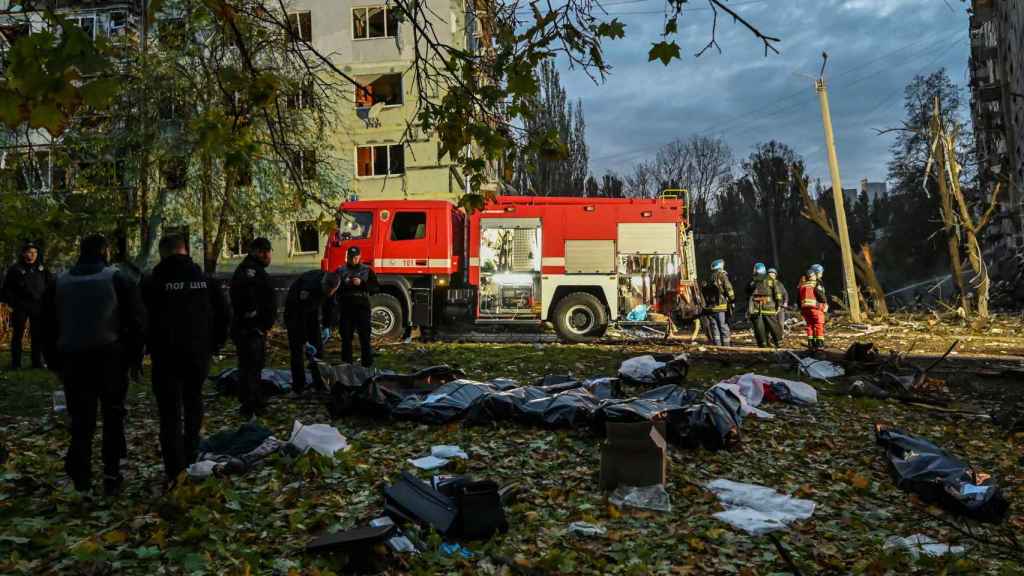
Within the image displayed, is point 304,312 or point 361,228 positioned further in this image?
point 361,228

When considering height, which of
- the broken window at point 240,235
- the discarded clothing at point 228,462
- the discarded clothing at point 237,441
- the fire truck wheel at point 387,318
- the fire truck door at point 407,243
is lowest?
the discarded clothing at point 228,462

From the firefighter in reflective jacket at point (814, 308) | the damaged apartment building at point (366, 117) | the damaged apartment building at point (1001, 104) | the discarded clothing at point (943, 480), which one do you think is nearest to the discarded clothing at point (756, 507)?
the discarded clothing at point (943, 480)

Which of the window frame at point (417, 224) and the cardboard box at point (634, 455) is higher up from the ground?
the window frame at point (417, 224)

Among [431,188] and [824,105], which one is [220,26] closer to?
[824,105]

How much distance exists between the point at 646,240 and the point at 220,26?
1417 cm

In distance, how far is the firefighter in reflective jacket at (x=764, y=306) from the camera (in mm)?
15664

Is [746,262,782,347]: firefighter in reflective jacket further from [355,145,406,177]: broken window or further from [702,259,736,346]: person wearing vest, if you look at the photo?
[355,145,406,177]: broken window

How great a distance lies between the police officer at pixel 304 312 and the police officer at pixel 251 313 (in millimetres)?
1159

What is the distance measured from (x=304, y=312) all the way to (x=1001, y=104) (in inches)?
1688

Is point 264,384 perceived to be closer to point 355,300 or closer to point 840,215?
point 355,300

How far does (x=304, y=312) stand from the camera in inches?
368

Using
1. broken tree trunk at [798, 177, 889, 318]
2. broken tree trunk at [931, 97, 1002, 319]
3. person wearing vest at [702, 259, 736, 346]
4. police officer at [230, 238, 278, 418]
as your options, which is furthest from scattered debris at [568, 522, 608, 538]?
broken tree trunk at [931, 97, 1002, 319]

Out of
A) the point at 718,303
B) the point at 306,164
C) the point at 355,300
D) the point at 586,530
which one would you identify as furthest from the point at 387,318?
the point at 586,530

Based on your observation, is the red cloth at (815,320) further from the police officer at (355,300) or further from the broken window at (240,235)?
the broken window at (240,235)
